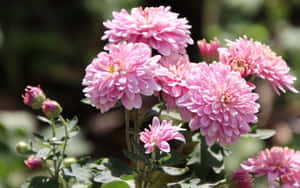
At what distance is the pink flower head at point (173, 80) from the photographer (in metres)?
0.98

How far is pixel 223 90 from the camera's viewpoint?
942 millimetres

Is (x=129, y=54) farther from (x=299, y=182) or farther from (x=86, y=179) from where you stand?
(x=299, y=182)

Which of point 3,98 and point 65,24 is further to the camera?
point 65,24

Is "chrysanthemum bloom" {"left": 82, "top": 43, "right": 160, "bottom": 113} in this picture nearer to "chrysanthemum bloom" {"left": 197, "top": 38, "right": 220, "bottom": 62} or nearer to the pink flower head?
the pink flower head

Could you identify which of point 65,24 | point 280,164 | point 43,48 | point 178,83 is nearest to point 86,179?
point 178,83

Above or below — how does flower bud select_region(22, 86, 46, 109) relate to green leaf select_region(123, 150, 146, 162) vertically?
above

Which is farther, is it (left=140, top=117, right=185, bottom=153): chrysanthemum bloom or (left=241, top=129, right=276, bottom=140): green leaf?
(left=241, top=129, right=276, bottom=140): green leaf

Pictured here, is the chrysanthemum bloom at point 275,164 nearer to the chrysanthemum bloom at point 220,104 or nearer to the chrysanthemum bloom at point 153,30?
the chrysanthemum bloom at point 220,104

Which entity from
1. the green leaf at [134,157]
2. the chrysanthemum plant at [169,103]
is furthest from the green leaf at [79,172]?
the green leaf at [134,157]

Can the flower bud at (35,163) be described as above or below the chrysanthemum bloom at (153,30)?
below

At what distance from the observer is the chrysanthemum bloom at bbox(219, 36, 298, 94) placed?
1.01 metres

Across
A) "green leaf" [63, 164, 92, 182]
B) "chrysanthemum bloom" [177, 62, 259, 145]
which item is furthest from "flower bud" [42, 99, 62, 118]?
"chrysanthemum bloom" [177, 62, 259, 145]

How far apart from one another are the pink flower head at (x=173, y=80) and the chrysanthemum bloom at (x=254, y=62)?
8 cm

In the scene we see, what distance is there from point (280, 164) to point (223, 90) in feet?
0.59
